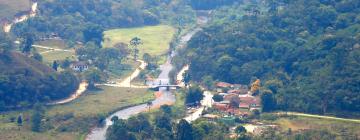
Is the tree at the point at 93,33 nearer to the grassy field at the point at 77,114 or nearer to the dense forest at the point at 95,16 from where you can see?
the dense forest at the point at 95,16

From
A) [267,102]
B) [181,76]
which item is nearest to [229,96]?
[267,102]

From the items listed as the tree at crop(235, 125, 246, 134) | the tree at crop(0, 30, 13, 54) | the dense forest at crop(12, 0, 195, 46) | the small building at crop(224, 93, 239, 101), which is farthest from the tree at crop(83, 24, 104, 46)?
the tree at crop(235, 125, 246, 134)

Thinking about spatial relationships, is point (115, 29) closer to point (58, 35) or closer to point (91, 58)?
point (58, 35)

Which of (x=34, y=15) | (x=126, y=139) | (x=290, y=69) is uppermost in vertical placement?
(x=34, y=15)

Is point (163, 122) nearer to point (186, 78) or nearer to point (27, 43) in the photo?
point (186, 78)

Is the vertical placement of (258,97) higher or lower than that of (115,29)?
lower

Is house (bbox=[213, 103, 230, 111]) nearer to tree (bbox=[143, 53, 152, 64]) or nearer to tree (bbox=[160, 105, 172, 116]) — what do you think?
tree (bbox=[160, 105, 172, 116])

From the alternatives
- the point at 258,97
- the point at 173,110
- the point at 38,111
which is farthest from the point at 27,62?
the point at 258,97

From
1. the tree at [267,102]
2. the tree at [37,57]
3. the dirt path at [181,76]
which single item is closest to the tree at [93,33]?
the dirt path at [181,76]
